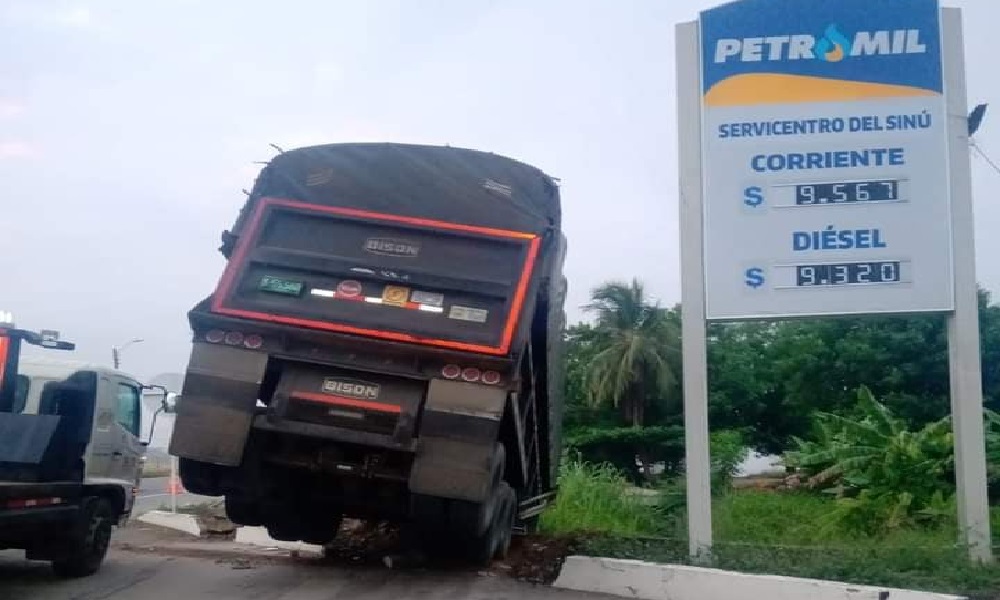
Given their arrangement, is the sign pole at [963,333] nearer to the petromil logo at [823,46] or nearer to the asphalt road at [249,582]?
the petromil logo at [823,46]

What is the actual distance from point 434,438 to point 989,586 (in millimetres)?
4185

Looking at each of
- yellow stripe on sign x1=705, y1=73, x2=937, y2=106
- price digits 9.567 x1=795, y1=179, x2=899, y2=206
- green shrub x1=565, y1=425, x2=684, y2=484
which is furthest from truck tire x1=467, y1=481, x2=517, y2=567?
green shrub x1=565, y1=425, x2=684, y2=484

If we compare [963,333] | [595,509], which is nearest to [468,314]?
[963,333]

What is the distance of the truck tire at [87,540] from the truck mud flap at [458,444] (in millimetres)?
3926

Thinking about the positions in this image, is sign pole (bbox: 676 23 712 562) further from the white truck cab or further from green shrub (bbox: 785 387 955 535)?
the white truck cab

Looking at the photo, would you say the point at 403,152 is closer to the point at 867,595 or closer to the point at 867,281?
the point at 867,281

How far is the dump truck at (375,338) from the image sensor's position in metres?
7.82

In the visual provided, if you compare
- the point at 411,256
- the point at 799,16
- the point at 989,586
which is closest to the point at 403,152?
the point at 411,256

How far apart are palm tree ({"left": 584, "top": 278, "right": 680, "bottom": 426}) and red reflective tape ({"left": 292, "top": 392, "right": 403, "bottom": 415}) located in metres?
23.6

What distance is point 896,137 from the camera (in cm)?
987

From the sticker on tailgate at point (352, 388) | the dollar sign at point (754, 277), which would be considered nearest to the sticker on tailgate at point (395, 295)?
the sticker on tailgate at point (352, 388)

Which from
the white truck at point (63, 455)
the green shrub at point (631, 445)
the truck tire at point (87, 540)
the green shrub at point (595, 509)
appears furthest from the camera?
the green shrub at point (631, 445)

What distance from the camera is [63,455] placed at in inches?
369

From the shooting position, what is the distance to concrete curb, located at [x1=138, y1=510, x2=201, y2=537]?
14625mm
